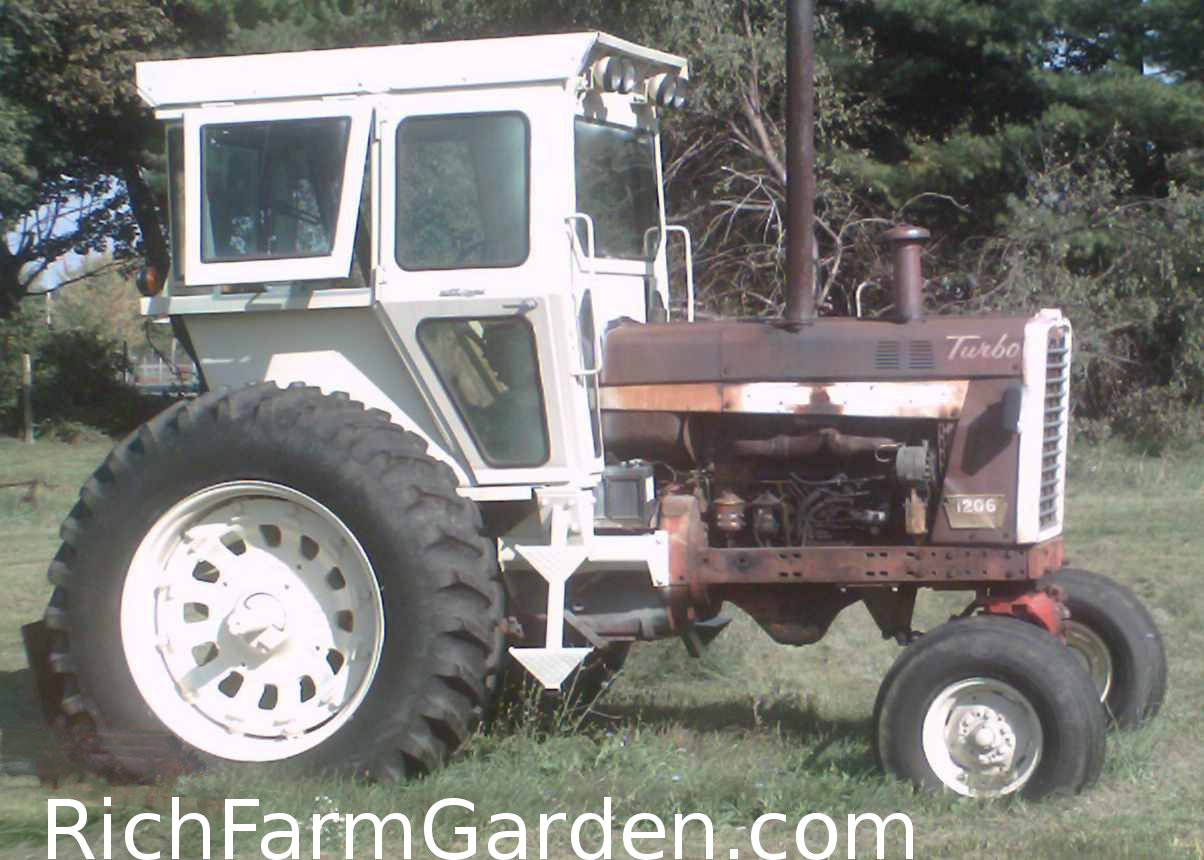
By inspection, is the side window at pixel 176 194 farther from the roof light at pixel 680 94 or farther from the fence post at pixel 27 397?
the fence post at pixel 27 397

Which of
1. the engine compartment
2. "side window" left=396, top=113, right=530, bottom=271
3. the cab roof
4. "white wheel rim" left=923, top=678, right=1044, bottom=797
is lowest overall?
"white wheel rim" left=923, top=678, right=1044, bottom=797

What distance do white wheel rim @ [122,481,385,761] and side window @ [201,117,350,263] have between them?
0.95 meters

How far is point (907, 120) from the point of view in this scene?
19.0m

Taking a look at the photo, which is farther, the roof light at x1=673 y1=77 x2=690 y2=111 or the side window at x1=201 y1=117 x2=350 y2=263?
the roof light at x1=673 y1=77 x2=690 y2=111

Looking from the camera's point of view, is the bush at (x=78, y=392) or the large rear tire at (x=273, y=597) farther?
the bush at (x=78, y=392)

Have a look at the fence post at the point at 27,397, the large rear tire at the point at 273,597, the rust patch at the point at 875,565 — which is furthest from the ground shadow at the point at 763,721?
the fence post at the point at 27,397

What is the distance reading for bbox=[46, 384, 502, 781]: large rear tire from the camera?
6195 millimetres

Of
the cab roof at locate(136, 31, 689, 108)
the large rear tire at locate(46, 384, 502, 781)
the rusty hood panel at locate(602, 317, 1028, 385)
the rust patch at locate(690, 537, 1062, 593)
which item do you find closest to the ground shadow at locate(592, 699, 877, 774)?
the rust patch at locate(690, 537, 1062, 593)

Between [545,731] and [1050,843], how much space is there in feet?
7.71

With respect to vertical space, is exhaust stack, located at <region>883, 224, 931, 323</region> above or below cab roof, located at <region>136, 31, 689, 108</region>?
below

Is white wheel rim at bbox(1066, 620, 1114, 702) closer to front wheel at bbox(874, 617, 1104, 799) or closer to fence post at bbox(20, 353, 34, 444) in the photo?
front wheel at bbox(874, 617, 1104, 799)

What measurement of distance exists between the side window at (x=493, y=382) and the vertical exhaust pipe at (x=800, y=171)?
1.08 m

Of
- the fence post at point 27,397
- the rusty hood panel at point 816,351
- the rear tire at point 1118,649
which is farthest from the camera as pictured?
the fence post at point 27,397
